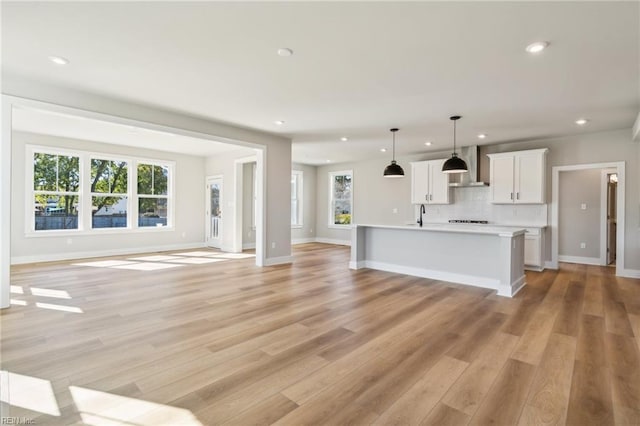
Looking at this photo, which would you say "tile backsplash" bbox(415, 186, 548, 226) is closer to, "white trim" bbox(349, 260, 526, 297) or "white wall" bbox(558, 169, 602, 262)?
"white wall" bbox(558, 169, 602, 262)

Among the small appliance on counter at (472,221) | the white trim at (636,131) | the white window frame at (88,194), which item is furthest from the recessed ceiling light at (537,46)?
the white window frame at (88,194)

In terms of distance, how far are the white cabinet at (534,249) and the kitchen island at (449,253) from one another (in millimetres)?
1095

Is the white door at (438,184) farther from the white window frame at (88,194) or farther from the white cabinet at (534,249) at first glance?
the white window frame at (88,194)

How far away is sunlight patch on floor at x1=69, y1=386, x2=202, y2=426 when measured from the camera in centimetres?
174

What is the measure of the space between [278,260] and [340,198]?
14.4 ft

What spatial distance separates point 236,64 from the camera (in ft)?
10.5

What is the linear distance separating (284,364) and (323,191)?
8572 millimetres

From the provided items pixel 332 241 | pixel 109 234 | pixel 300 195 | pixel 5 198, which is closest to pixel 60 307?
pixel 5 198

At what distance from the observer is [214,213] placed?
912 centimetres

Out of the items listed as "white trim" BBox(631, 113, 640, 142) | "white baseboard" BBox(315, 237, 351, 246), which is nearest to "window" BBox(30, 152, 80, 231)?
"white baseboard" BBox(315, 237, 351, 246)

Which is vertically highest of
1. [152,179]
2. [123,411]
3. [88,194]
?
[152,179]

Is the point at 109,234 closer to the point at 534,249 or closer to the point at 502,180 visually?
the point at 502,180

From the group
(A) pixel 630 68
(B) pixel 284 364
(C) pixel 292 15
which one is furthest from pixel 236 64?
(A) pixel 630 68

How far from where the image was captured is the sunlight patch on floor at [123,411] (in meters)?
1.74
